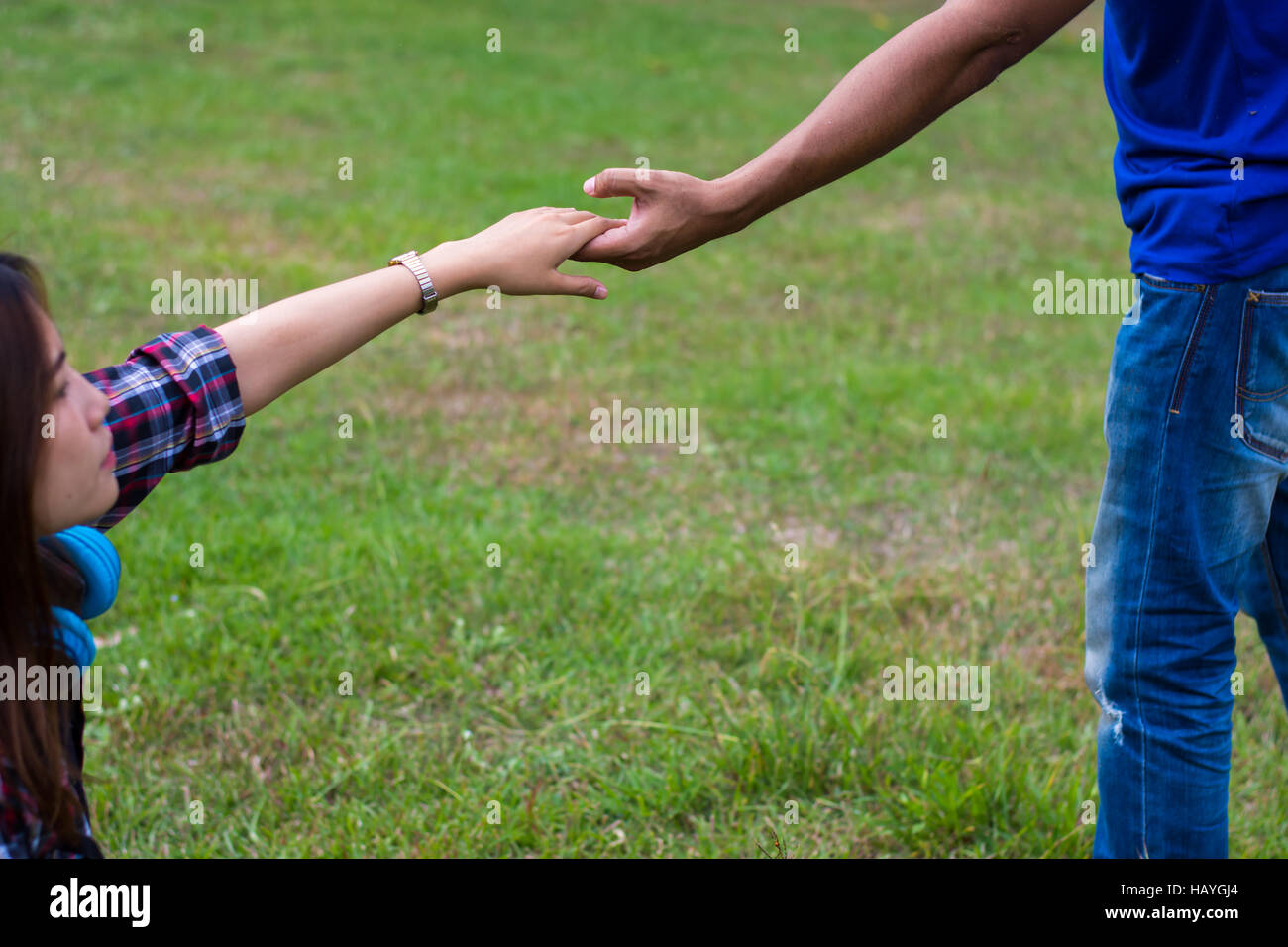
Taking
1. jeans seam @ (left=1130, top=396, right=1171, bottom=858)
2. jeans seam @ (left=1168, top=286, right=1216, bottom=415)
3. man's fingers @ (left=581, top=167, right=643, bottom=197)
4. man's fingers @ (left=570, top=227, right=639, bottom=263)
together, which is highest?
man's fingers @ (left=581, top=167, right=643, bottom=197)

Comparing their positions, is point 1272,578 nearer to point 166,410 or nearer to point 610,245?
point 610,245

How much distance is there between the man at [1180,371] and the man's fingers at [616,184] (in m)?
0.42

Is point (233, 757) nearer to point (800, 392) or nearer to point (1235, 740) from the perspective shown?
point (1235, 740)

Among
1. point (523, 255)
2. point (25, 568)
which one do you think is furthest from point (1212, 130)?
point (25, 568)

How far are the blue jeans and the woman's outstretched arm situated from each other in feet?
3.30

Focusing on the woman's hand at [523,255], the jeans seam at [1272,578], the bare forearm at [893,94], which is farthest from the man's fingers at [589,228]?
the jeans seam at [1272,578]

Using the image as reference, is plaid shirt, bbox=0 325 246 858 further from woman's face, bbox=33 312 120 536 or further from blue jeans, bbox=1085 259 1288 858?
blue jeans, bbox=1085 259 1288 858

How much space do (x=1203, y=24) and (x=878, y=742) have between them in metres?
1.82

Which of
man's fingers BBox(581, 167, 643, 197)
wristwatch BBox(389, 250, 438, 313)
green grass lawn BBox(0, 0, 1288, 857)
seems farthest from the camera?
green grass lawn BBox(0, 0, 1288, 857)

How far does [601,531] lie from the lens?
4.08 metres

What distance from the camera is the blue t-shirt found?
5.67 feet

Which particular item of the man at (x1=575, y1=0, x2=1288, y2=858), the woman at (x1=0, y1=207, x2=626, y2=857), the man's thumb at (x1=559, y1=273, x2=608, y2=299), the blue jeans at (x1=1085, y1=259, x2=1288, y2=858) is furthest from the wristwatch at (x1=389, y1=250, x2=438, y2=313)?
the blue jeans at (x1=1085, y1=259, x2=1288, y2=858)

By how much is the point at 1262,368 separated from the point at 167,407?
5.30 ft

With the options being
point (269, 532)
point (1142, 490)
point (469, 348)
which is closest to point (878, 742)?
point (1142, 490)
